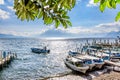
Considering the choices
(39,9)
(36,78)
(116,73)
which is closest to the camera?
(39,9)

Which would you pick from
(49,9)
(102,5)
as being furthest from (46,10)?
(102,5)

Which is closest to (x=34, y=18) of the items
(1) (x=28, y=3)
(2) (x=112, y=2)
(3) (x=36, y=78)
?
(1) (x=28, y=3)

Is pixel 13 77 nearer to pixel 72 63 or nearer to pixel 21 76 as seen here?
pixel 21 76

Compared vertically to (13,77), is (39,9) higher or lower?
higher

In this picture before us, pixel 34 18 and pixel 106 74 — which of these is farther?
pixel 106 74

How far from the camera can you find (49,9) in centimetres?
238

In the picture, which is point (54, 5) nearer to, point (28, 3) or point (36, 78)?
point (28, 3)

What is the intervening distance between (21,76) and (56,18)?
35.5 m

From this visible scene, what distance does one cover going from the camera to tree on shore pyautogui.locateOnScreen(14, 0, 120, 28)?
2.21m

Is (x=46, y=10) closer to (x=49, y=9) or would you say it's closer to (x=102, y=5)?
(x=49, y=9)

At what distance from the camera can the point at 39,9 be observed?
2.42m

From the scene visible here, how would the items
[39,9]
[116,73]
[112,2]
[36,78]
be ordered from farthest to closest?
[36,78] < [116,73] < [39,9] < [112,2]

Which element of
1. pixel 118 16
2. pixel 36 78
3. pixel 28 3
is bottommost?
pixel 36 78

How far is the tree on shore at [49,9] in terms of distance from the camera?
2.21 m
